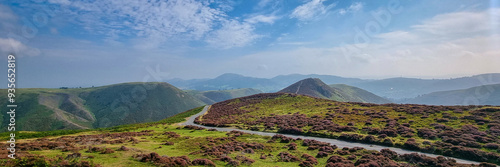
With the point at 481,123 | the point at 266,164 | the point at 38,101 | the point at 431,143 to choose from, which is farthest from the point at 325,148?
the point at 38,101

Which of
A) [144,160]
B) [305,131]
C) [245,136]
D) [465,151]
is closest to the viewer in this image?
[144,160]

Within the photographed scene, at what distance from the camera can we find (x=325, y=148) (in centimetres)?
3256

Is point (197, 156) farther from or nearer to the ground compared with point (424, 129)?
nearer to the ground

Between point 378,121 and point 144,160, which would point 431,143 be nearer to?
point 378,121

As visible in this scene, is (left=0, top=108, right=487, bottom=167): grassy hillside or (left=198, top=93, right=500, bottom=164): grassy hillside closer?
(left=0, top=108, right=487, bottom=167): grassy hillside

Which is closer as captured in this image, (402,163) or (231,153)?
(402,163)

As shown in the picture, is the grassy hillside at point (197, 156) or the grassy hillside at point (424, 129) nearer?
the grassy hillside at point (197, 156)

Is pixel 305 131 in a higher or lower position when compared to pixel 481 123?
lower

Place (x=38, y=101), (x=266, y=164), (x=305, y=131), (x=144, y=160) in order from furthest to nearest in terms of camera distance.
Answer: (x=38, y=101) < (x=305, y=131) < (x=266, y=164) < (x=144, y=160)

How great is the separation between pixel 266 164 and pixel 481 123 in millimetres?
47940

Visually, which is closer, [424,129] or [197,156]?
[197,156]

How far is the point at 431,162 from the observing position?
25641 mm

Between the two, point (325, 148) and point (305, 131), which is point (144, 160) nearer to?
point (325, 148)

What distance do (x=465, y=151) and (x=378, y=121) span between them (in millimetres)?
22328
